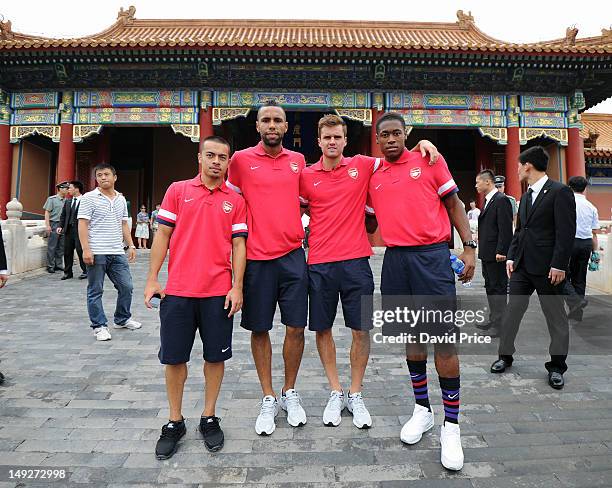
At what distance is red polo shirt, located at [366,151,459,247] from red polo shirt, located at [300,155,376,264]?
0.48 ft

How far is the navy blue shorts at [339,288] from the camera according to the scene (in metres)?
2.47

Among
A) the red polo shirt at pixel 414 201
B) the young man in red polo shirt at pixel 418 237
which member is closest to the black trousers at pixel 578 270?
the young man in red polo shirt at pixel 418 237

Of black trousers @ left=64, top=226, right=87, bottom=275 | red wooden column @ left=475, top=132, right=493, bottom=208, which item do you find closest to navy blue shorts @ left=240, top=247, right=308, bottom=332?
black trousers @ left=64, top=226, right=87, bottom=275

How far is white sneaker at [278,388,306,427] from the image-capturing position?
7.87 feet

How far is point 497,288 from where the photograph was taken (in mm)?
4293

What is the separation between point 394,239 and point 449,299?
1.53ft

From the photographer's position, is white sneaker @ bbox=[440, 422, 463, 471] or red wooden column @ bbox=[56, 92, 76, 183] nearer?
white sneaker @ bbox=[440, 422, 463, 471]

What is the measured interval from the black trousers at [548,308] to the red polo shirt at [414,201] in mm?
1235

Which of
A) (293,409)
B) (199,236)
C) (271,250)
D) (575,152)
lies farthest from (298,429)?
(575,152)

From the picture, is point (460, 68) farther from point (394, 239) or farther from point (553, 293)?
point (394, 239)

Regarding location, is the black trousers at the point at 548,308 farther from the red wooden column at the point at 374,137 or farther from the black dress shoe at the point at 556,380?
the red wooden column at the point at 374,137

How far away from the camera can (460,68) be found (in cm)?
1063

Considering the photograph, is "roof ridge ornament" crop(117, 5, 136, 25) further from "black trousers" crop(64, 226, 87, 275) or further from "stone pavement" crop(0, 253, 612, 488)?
"stone pavement" crop(0, 253, 612, 488)

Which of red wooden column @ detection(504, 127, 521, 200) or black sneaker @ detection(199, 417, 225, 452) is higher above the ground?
red wooden column @ detection(504, 127, 521, 200)
